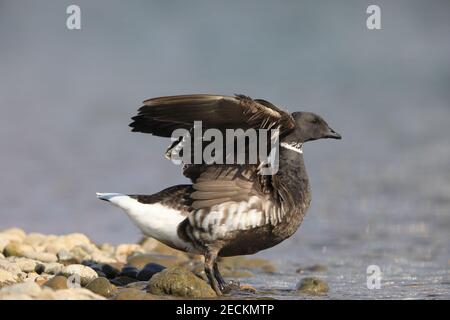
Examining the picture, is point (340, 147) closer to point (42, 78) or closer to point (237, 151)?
point (42, 78)

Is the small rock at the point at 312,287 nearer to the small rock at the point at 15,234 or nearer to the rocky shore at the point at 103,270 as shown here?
the rocky shore at the point at 103,270

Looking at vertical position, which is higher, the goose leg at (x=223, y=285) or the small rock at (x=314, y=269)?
the goose leg at (x=223, y=285)

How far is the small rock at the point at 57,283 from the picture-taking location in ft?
23.1

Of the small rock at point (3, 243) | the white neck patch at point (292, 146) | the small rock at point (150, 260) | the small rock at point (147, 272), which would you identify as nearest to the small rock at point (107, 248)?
the small rock at point (150, 260)

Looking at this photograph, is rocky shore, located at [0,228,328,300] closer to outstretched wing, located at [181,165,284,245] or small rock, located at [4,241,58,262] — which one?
small rock, located at [4,241,58,262]

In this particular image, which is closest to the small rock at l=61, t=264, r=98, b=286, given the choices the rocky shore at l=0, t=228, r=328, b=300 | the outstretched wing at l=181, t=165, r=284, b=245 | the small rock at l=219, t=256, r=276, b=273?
the rocky shore at l=0, t=228, r=328, b=300

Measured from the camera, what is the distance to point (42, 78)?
17734mm

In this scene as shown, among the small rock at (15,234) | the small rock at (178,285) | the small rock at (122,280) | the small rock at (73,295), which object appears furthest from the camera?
the small rock at (15,234)

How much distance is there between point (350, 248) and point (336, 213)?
5.01ft

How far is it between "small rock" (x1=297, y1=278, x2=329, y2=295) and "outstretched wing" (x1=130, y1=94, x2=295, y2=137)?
5.20ft

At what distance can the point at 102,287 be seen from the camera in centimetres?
712

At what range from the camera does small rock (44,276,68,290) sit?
705 centimetres

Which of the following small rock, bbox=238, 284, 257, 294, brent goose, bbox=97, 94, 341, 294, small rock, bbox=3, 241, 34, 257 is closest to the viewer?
brent goose, bbox=97, 94, 341, 294
